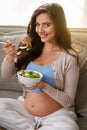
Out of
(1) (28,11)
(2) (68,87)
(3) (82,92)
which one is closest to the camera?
(2) (68,87)

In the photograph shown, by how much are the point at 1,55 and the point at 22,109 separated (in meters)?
0.50

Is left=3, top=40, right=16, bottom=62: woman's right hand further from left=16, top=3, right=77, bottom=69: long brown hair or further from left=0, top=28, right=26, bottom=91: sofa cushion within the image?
left=0, top=28, right=26, bottom=91: sofa cushion

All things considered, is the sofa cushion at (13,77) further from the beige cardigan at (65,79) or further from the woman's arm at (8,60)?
the beige cardigan at (65,79)

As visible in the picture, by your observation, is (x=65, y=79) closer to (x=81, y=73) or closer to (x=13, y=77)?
(x=81, y=73)

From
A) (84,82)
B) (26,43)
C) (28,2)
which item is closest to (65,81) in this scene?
(84,82)

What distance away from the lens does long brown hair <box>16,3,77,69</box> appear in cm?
152

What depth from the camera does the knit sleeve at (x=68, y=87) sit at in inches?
57.9

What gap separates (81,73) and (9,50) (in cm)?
47

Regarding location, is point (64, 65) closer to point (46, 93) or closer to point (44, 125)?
point (46, 93)

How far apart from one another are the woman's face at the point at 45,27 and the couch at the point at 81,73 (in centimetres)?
28

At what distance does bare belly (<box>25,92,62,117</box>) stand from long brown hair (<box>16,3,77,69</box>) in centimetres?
22

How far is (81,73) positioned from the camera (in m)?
1.70

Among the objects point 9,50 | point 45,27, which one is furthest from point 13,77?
point 45,27

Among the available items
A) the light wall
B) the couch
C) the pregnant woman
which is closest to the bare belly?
the pregnant woman
